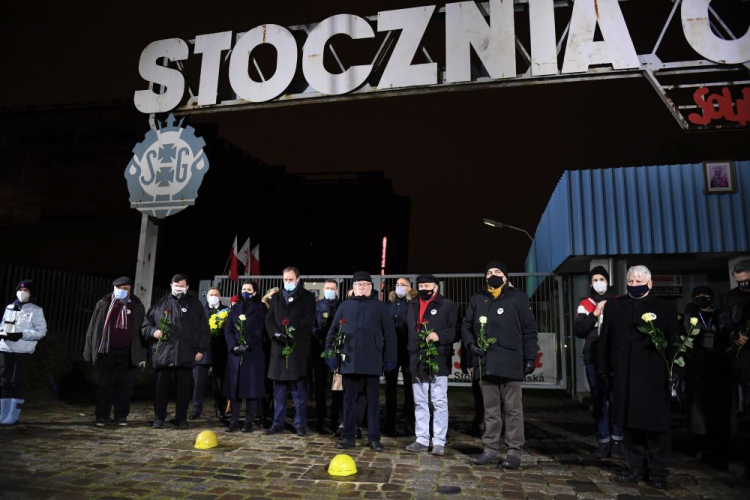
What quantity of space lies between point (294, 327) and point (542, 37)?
23.5 feet

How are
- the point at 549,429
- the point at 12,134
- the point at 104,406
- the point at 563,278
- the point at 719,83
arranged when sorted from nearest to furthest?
the point at 104,406, the point at 549,429, the point at 719,83, the point at 563,278, the point at 12,134

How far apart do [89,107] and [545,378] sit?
24.2 m

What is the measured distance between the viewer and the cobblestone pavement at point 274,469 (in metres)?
4.48

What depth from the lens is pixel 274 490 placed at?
449 cm

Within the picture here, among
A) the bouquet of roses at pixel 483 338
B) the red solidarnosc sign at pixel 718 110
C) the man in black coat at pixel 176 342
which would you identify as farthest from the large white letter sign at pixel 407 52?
the bouquet of roses at pixel 483 338

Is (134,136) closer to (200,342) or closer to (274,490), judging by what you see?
(200,342)

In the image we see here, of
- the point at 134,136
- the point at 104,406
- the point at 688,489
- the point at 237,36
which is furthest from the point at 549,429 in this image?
the point at 134,136

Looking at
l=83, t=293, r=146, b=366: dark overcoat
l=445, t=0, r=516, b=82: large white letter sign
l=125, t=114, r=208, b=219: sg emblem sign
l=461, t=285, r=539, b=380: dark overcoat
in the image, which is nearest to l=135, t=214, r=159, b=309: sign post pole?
l=125, t=114, r=208, b=219: sg emblem sign

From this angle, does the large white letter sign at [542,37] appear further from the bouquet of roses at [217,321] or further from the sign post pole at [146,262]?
the sign post pole at [146,262]

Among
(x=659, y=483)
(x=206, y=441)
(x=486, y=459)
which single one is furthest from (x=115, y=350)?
(x=659, y=483)

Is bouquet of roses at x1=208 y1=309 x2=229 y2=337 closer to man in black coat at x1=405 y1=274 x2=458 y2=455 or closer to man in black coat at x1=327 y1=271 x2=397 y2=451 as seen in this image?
man in black coat at x1=327 y1=271 x2=397 y2=451

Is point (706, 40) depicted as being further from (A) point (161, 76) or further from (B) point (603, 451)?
(A) point (161, 76)

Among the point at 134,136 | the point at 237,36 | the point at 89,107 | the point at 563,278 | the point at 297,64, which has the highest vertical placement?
the point at 89,107

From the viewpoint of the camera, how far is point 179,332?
24.7 ft
